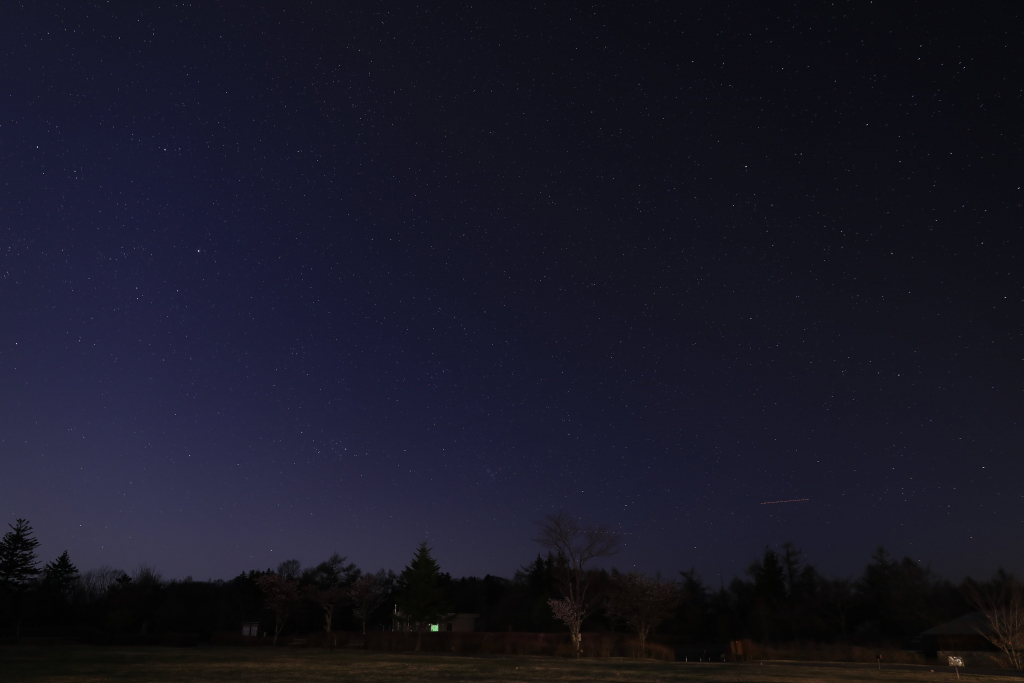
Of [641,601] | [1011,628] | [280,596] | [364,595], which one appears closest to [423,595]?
[364,595]

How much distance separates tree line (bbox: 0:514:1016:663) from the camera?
5469cm

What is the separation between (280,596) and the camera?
58156 millimetres

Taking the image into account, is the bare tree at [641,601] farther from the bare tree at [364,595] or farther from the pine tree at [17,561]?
the pine tree at [17,561]

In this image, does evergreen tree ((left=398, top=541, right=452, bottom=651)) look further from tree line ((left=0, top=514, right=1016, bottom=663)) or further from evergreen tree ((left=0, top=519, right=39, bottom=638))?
evergreen tree ((left=0, top=519, right=39, bottom=638))

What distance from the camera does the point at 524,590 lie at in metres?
78.6

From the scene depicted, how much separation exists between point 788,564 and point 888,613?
1500 centimetres

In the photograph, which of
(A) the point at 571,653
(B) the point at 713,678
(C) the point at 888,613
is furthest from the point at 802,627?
(B) the point at 713,678

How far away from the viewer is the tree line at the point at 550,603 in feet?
179

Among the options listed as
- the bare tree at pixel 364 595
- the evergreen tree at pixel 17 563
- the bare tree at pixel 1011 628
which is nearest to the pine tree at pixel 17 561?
the evergreen tree at pixel 17 563

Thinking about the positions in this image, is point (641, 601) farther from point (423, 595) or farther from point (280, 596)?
point (280, 596)

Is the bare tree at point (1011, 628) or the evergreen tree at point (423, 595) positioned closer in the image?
the bare tree at point (1011, 628)

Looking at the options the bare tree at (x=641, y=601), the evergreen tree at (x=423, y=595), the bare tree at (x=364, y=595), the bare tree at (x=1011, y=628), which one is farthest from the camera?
the bare tree at (x=364, y=595)

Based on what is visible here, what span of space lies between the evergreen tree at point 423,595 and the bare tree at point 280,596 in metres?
10.3

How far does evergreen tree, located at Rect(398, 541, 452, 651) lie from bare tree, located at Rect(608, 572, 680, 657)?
13556 millimetres
